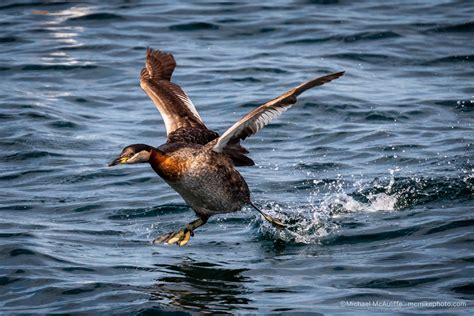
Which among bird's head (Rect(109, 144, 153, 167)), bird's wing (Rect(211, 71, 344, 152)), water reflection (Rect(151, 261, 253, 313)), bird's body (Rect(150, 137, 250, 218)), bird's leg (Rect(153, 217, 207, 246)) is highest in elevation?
bird's wing (Rect(211, 71, 344, 152))

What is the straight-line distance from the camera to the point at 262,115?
809 centimetres

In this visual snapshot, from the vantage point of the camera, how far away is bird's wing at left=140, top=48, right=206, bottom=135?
9680mm

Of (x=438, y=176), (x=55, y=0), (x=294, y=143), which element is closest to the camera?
(x=438, y=176)

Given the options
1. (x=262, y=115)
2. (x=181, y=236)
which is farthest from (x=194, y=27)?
(x=262, y=115)

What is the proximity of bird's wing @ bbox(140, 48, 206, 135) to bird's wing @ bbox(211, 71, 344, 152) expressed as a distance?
1.08 meters

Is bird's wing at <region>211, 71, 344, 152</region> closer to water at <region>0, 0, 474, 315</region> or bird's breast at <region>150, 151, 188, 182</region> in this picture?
bird's breast at <region>150, 151, 188, 182</region>

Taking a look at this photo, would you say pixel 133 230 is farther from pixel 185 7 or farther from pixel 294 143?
pixel 185 7

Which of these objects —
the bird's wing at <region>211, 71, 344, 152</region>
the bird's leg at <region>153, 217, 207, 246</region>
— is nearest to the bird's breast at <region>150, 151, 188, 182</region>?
the bird's wing at <region>211, 71, 344, 152</region>

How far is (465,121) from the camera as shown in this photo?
499 inches

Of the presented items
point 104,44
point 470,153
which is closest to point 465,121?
point 470,153

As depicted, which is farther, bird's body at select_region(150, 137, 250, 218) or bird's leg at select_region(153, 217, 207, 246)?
bird's leg at select_region(153, 217, 207, 246)

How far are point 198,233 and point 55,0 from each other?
34.0 feet

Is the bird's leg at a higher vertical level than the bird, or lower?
lower

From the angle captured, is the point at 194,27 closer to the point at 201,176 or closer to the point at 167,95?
the point at 167,95
